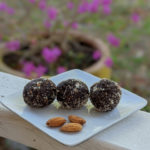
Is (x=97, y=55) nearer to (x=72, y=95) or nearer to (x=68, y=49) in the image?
(x=68, y=49)

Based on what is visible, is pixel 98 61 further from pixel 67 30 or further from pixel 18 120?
pixel 18 120

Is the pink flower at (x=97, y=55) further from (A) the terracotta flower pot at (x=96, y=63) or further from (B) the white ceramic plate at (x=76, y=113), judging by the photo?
(B) the white ceramic plate at (x=76, y=113)

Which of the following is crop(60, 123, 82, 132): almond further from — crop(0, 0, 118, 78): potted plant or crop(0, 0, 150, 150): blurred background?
crop(0, 0, 118, 78): potted plant

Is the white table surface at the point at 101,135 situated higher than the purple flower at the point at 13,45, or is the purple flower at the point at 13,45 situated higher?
the purple flower at the point at 13,45

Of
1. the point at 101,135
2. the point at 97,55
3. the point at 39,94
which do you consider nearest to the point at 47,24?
the point at 97,55

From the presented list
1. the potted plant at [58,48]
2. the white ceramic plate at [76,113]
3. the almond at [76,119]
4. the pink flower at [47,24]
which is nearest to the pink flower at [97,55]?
the potted plant at [58,48]

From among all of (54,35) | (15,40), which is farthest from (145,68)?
(15,40)
